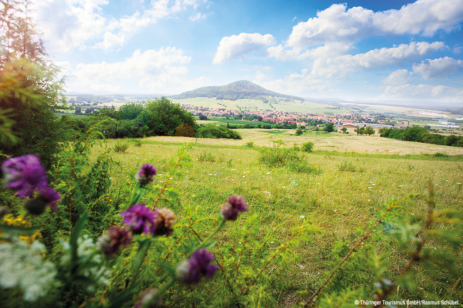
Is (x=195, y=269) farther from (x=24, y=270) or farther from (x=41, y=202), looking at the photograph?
(x=41, y=202)

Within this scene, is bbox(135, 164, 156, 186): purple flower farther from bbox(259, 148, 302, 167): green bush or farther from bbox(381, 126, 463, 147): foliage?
bbox(381, 126, 463, 147): foliage

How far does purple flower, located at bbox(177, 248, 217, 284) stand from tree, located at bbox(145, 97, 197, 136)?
48566mm

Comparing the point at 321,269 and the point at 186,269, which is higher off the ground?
the point at 186,269

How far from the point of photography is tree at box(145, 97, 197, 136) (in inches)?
1898

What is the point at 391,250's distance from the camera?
9.45 ft

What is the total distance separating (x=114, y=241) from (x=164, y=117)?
173 feet

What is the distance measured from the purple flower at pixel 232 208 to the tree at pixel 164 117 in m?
48.4

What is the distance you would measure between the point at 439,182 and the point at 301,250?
692 cm

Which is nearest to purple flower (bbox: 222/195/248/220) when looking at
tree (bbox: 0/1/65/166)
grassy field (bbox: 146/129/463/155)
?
tree (bbox: 0/1/65/166)

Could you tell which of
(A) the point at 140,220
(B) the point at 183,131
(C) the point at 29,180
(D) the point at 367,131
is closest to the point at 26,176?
(C) the point at 29,180

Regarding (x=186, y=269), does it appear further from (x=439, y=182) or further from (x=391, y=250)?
(x=439, y=182)

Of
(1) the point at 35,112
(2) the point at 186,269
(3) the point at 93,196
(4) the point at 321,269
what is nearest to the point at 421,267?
(4) the point at 321,269

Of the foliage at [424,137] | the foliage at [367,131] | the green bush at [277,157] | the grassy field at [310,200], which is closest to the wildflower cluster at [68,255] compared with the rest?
the grassy field at [310,200]

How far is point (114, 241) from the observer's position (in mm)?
766
